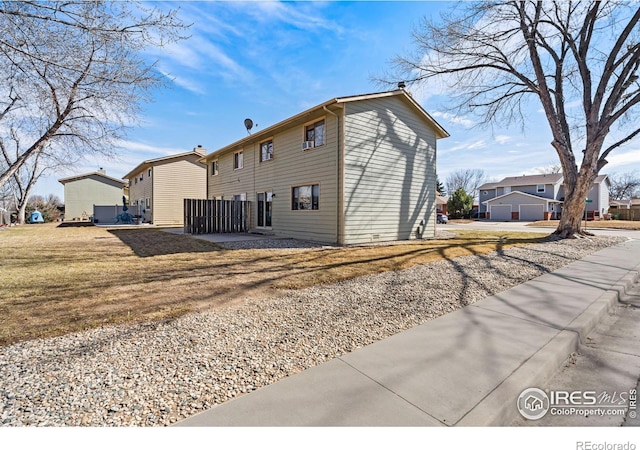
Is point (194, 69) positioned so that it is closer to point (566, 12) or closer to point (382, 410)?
point (382, 410)

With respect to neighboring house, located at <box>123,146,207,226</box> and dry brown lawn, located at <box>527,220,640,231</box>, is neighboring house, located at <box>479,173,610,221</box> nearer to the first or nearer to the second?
dry brown lawn, located at <box>527,220,640,231</box>

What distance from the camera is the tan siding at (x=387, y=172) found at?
416 inches

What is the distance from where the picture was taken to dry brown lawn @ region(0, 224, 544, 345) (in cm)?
364

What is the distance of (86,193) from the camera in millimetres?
32875

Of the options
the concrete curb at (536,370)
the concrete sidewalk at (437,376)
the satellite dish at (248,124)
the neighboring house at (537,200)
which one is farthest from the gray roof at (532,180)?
the concrete sidewalk at (437,376)

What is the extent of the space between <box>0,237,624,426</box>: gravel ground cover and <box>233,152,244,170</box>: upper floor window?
1362 centimetres

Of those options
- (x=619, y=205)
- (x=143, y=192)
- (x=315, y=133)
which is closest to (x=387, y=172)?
(x=315, y=133)

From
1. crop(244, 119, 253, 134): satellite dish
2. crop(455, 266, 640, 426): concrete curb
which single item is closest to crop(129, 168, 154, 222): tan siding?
crop(244, 119, 253, 134): satellite dish

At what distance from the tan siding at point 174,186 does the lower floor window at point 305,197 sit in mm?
15209

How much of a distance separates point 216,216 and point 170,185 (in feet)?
37.9

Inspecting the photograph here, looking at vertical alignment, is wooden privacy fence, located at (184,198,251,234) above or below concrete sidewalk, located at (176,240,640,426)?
above

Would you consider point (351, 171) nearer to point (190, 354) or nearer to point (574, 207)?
point (190, 354)
